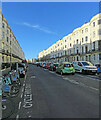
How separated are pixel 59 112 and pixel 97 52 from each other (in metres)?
29.4

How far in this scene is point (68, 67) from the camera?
13.4m

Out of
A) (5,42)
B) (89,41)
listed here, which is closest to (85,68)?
(89,41)

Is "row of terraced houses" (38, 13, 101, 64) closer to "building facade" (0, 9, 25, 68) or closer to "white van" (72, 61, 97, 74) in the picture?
"white van" (72, 61, 97, 74)

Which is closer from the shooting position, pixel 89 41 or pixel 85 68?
pixel 85 68

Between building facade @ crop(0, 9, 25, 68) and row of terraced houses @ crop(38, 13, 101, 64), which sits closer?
building facade @ crop(0, 9, 25, 68)

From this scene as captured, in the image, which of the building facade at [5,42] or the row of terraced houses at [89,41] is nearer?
the building facade at [5,42]

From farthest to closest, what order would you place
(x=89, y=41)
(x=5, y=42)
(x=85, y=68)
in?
(x=89, y=41) < (x=5, y=42) < (x=85, y=68)

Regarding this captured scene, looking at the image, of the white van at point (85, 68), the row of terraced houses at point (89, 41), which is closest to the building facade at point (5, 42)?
the white van at point (85, 68)

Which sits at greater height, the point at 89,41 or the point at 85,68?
the point at 89,41

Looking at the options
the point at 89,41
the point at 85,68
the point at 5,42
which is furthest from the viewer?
the point at 89,41

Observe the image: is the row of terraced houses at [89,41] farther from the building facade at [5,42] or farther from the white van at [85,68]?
the building facade at [5,42]

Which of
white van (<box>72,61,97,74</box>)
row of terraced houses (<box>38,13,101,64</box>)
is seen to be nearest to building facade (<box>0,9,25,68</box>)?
white van (<box>72,61,97,74</box>)

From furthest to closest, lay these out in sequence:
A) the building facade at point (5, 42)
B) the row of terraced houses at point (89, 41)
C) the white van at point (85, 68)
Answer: the row of terraced houses at point (89, 41)
the building facade at point (5, 42)
the white van at point (85, 68)

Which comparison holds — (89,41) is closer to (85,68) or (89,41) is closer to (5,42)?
(85,68)
